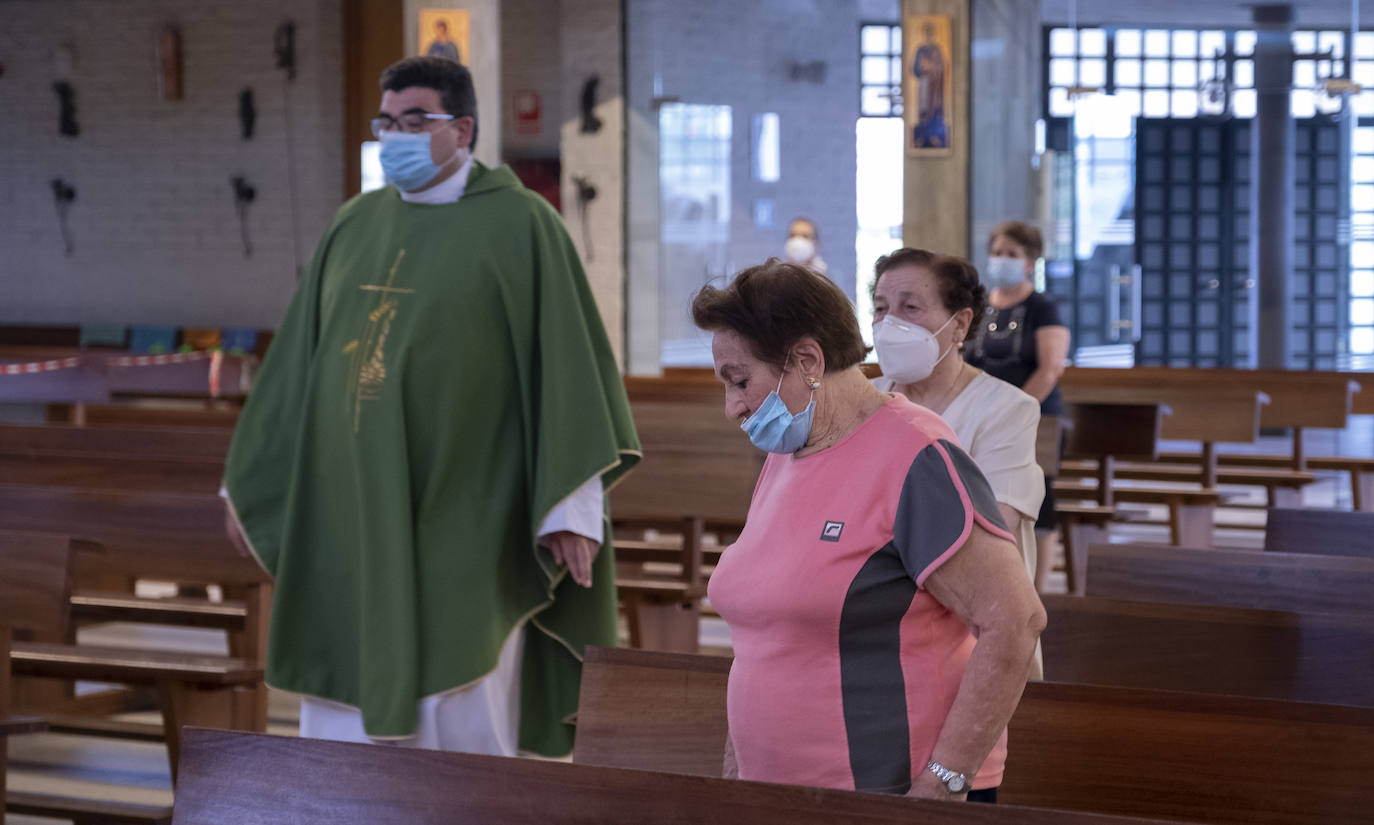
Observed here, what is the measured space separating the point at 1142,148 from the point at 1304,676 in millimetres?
12997

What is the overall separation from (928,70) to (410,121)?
663cm

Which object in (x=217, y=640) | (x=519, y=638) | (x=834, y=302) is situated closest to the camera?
(x=834, y=302)

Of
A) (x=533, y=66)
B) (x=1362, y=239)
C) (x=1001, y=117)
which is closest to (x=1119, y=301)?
(x=1362, y=239)

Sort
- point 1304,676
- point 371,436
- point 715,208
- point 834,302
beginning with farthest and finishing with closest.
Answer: point 715,208, point 371,436, point 1304,676, point 834,302

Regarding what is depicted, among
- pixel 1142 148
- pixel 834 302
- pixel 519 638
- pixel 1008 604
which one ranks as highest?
pixel 1142 148

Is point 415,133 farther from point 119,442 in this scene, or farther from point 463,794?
point 119,442

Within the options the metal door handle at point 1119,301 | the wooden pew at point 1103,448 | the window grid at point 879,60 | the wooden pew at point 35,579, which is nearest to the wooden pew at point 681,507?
the wooden pew at point 1103,448

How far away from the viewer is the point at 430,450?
3248 millimetres

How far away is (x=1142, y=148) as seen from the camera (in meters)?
15.0

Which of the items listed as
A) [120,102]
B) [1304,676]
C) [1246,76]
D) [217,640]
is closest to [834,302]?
[1304,676]

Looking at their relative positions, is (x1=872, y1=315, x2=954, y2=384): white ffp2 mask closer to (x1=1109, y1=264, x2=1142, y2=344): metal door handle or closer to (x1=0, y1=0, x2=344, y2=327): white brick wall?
(x1=1109, y1=264, x2=1142, y2=344): metal door handle

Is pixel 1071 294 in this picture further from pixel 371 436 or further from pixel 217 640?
pixel 371 436

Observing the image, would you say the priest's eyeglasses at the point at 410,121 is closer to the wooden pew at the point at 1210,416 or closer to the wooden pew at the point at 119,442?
the wooden pew at the point at 119,442

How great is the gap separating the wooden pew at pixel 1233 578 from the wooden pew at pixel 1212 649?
207 millimetres
